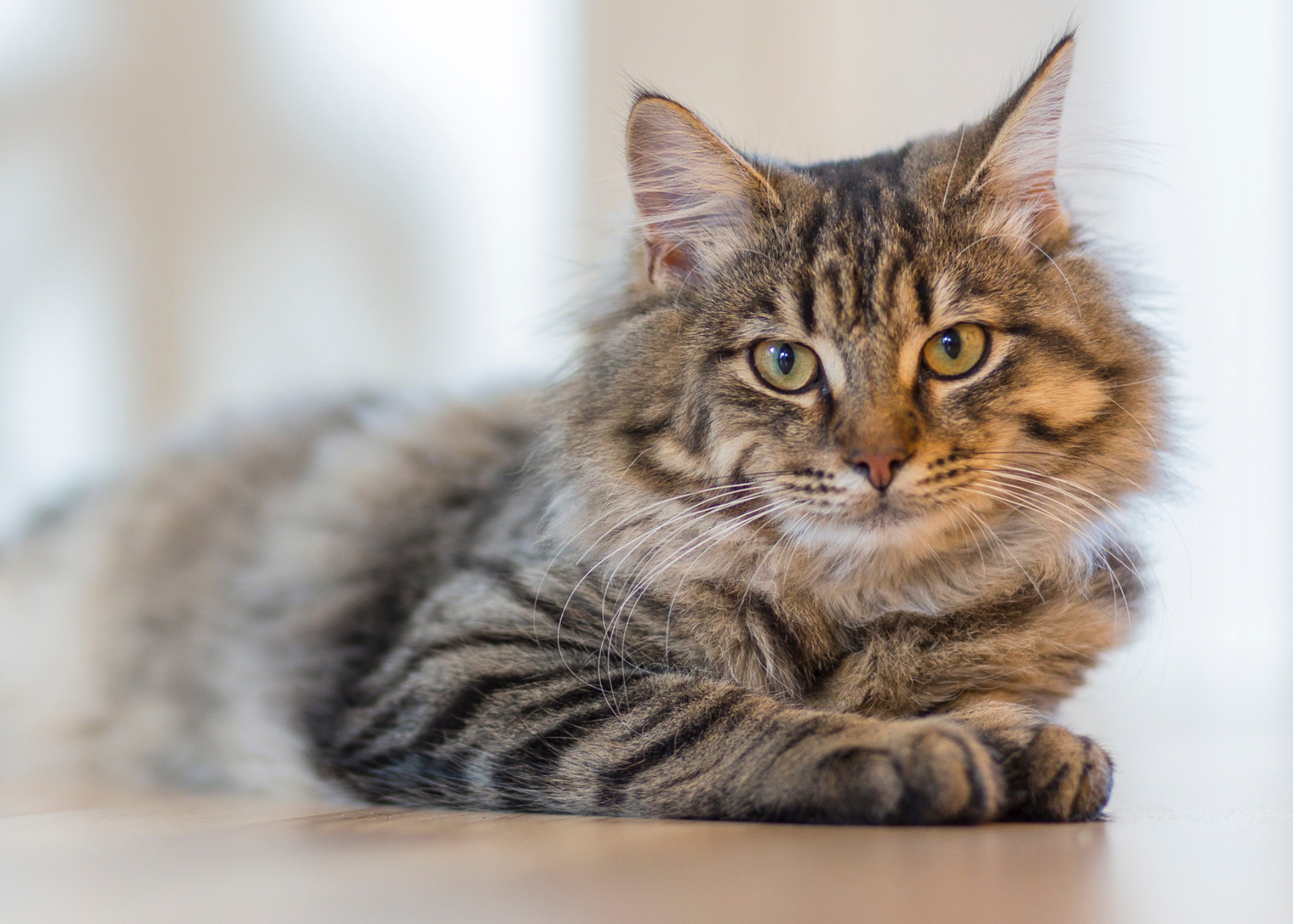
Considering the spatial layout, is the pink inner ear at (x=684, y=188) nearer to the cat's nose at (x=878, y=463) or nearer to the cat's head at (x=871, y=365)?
the cat's head at (x=871, y=365)

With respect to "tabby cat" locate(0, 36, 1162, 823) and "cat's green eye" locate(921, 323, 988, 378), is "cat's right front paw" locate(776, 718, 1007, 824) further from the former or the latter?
"cat's green eye" locate(921, 323, 988, 378)

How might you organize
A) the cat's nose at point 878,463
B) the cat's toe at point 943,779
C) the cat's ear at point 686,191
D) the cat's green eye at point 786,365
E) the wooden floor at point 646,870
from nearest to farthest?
the wooden floor at point 646,870 < the cat's toe at point 943,779 < the cat's nose at point 878,463 < the cat's green eye at point 786,365 < the cat's ear at point 686,191

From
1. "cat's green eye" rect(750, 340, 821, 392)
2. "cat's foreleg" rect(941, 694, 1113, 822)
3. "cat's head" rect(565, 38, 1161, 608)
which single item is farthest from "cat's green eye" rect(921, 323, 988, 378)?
"cat's foreleg" rect(941, 694, 1113, 822)

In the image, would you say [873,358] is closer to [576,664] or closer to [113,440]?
[576,664]

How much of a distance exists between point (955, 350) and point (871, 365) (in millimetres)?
115

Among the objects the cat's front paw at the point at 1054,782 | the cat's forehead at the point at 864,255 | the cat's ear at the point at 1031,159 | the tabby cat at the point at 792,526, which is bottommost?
the cat's front paw at the point at 1054,782

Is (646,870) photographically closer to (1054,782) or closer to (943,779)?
(943,779)

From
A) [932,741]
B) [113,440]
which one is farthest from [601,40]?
[932,741]

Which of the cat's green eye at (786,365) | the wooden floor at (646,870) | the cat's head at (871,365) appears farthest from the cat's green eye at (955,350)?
the wooden floor at (646,870)

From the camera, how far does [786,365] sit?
1.35 meters

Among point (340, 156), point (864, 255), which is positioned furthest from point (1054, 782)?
point (340, 156)

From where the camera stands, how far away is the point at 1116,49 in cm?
271

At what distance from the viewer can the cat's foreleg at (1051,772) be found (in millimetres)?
1099

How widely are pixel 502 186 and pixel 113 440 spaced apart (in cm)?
140
